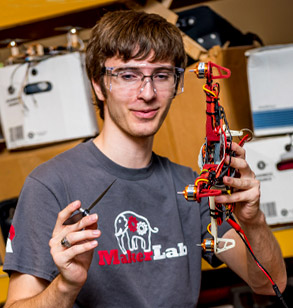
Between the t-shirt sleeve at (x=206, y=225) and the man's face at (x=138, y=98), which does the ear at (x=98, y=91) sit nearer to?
the man's face at (x=138, y=98)

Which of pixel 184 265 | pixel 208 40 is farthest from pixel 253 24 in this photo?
pixel 184 265

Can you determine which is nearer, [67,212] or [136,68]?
[67,212]

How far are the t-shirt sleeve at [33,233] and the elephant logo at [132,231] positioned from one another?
168mm

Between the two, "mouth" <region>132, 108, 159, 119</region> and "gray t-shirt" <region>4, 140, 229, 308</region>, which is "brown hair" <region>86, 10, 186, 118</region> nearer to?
"mouth" <region>132, 108, 159, 119</region>

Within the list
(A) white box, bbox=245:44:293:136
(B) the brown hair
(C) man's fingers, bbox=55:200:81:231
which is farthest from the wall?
(C) man's fingers, bbox=55:200:81:231

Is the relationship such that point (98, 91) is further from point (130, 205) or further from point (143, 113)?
point (130, 205)

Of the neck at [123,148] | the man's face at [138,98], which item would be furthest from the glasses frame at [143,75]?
the neck at [123,148]

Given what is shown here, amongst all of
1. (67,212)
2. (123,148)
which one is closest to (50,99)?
(123,148)

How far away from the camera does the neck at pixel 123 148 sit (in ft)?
4.13

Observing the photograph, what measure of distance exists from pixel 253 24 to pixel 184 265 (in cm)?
134

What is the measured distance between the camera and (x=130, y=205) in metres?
1.22

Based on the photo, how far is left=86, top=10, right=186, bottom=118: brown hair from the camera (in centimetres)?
120

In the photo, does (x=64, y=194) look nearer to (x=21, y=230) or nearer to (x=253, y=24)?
(x=21, y=230)

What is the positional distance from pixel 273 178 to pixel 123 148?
62 cm
